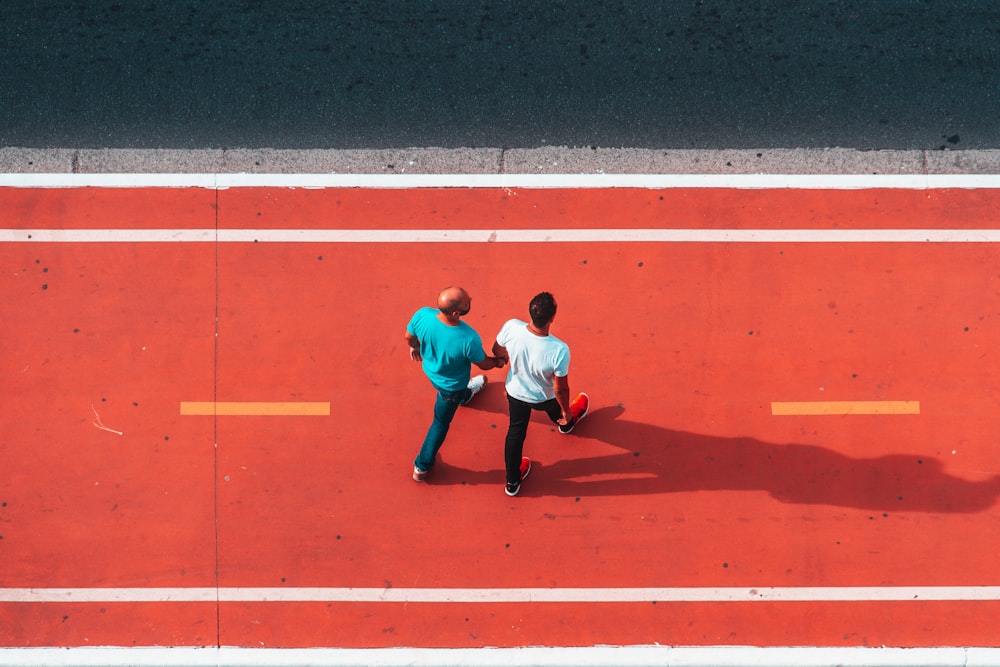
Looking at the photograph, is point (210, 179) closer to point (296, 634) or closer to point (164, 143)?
point (164, 143)

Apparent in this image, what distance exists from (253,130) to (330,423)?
8.97 feet

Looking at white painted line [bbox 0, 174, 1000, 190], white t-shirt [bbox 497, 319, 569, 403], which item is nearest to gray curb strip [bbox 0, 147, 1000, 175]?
white painted line [bbox 0, 174, 1000, 190]

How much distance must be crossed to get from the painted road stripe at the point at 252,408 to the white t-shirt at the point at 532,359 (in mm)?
2068

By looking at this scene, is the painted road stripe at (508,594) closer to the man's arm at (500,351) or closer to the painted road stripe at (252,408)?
the painted road stripe at (252,408)

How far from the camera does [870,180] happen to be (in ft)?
21.7

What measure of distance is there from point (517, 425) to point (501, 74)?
130 inches

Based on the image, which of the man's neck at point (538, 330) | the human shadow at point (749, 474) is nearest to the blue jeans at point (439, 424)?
the human shadow at point (749, 474)

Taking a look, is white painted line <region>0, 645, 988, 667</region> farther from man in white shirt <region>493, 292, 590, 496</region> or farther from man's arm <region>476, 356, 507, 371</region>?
man's arm <region>476, 356, 507, 371</region>

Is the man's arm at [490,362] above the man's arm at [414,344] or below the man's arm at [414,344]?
below

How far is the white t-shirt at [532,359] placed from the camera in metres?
4.89

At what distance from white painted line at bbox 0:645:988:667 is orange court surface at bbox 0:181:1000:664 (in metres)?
0.08

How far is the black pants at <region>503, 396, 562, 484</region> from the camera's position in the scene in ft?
17.7

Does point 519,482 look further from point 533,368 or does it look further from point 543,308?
point 543,308

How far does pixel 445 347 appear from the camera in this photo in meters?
5.04
